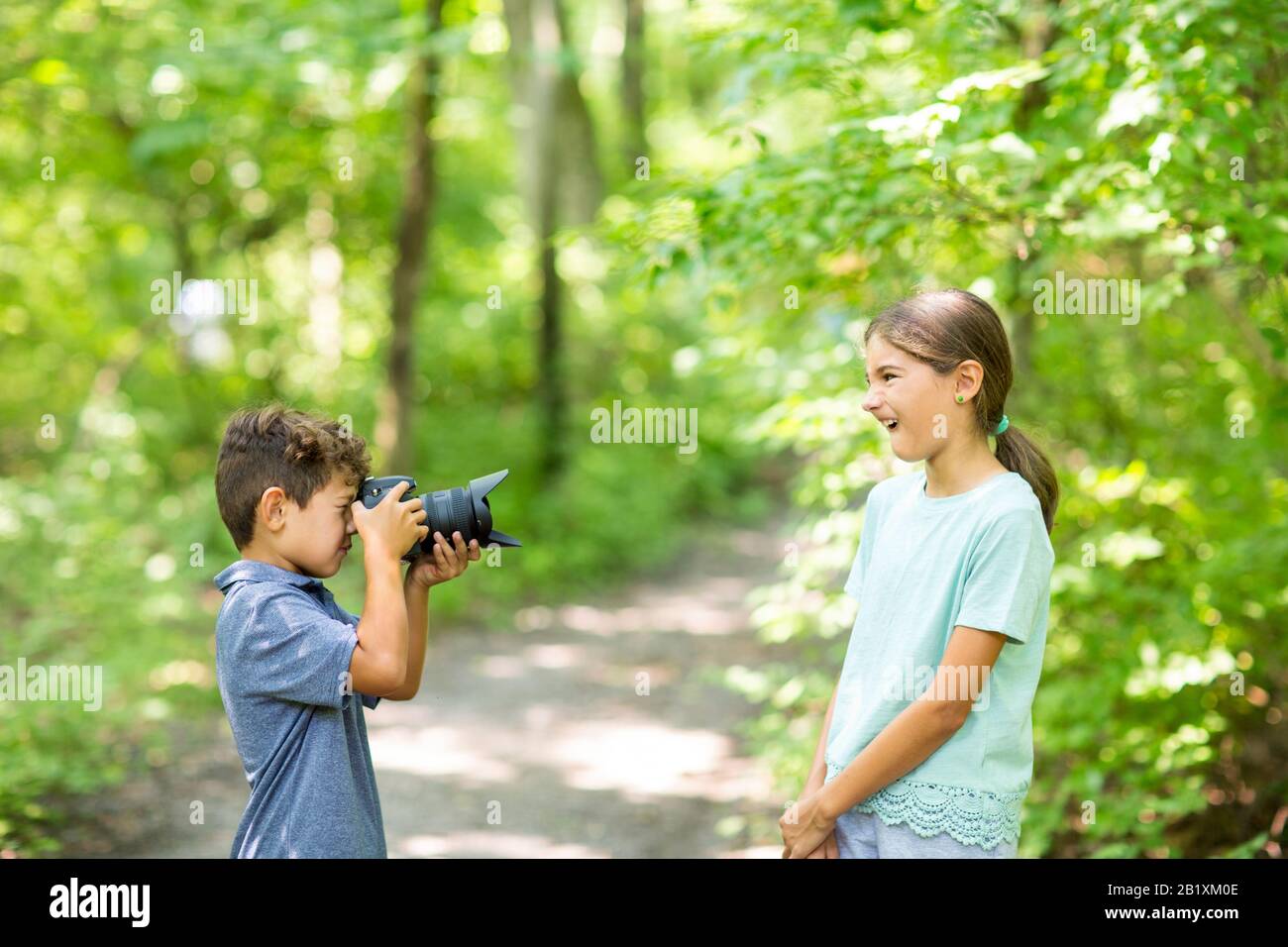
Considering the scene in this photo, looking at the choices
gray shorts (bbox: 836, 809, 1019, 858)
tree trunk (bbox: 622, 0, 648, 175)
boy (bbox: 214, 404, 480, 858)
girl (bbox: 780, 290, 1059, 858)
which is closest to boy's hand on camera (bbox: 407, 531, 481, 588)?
boy (bbox: 214, 404, 480, 858)

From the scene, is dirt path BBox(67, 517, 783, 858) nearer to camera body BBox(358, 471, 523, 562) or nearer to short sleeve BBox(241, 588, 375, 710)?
camera body BBox(358, 471, 523, 562)

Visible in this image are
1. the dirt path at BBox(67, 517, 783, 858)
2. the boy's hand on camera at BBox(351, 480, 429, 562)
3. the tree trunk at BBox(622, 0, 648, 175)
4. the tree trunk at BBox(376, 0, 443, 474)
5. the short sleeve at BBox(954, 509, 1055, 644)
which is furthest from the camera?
the tree trunk at BBox(622, 0, 648, 175)

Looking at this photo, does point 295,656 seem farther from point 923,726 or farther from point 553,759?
point 553,759

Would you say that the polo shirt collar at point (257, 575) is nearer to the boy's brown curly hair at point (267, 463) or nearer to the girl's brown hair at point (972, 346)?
the boy's brown curly hair at point (267, 463)

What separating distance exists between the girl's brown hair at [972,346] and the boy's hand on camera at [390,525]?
3.35 feet

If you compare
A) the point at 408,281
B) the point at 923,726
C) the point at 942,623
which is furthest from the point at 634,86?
the point at 923,726

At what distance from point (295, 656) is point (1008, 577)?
1352 mm

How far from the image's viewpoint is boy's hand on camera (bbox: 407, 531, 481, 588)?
2.33 meters

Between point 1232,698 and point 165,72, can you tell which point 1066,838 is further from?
point 165,72

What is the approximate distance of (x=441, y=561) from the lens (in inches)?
92.5

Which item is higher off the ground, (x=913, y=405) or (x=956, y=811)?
(x=913, y=405)

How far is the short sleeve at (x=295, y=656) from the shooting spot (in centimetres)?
214

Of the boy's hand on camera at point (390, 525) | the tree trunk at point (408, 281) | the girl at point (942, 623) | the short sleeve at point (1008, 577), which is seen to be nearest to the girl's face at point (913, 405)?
the girl at point (942, 623)

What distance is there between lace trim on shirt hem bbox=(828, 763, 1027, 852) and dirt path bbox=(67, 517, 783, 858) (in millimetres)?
2611
